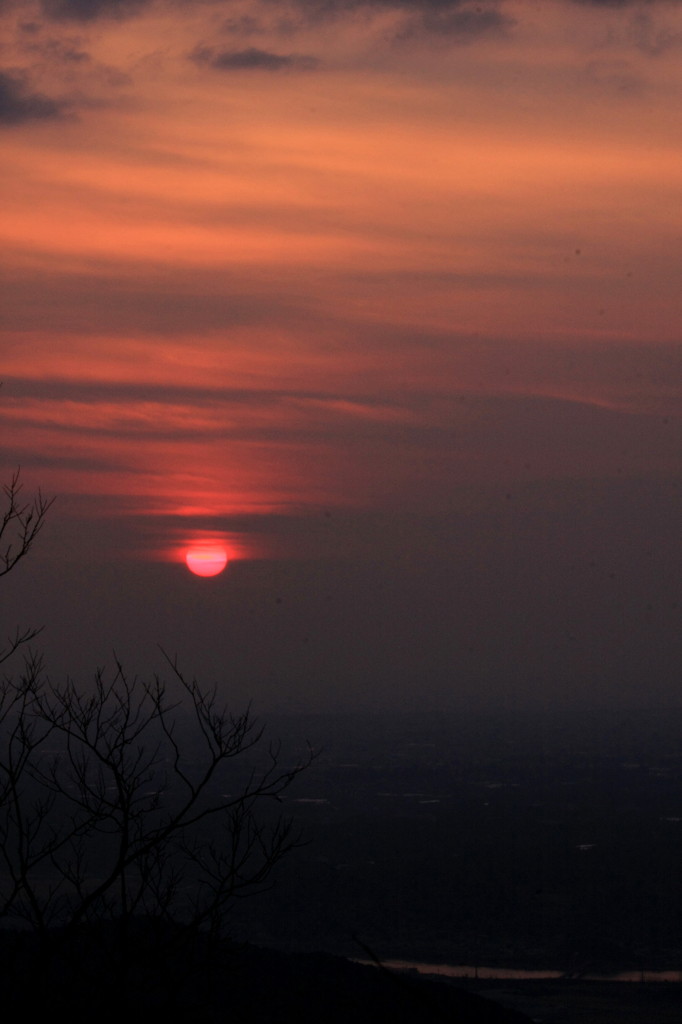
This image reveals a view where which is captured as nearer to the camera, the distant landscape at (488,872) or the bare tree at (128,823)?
the bare tree at (128,823)

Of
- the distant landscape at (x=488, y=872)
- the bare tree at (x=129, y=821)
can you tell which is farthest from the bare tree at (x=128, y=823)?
the distant landscape at (x=488, y=872)

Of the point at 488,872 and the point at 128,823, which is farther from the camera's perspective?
the point at 488,872

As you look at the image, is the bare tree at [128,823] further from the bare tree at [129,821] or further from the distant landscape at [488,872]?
the distant landscape at [488,872]

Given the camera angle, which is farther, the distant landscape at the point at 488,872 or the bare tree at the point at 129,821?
the distant landscape at the point at 488,872

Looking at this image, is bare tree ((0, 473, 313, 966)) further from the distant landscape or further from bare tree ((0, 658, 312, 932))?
the distant landscape

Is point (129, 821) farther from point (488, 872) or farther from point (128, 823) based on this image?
point (488, 872)

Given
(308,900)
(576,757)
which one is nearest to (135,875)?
(308,900)

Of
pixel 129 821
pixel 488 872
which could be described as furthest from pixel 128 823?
pixel 488 872

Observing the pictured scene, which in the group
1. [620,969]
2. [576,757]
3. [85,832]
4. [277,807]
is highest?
[576,757]

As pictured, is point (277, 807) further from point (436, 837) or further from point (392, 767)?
point (392, 767)

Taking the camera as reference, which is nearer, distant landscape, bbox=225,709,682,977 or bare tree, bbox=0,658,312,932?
bare tree, bbox=0,658,312,932

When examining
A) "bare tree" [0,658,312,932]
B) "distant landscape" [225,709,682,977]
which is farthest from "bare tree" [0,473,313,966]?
"distant landscape" [225,709,682,977]
